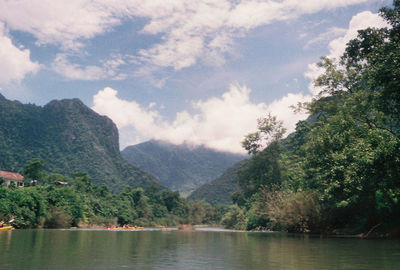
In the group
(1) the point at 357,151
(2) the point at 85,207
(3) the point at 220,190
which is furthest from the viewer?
(3) the point at 220,190

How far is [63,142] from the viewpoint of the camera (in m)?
157

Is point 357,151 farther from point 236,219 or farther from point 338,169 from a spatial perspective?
point 236,219

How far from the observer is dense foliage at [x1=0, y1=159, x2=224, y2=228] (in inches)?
1817

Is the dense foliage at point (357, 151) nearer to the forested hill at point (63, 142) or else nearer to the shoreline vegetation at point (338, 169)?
the shoreline vegetation at point (338, 169)

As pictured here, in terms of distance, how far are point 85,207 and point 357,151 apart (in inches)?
2233

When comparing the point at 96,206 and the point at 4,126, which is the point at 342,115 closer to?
the point at 96,206

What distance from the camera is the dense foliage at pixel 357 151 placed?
20.0 m

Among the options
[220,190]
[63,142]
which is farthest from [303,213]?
[63,142]

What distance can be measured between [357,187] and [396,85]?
7.82m

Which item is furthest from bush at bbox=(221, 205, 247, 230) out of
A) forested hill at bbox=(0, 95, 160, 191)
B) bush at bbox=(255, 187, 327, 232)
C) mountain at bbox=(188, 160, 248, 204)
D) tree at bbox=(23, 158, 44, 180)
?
mountain at bbox=(188, 160, 248, 204)

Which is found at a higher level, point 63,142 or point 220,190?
point 63,142

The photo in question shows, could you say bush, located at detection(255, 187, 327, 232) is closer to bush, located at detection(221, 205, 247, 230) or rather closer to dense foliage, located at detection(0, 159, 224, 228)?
bush, located at detection(221, 205, 247, 230)

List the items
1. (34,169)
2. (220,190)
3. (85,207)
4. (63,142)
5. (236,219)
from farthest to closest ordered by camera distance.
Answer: (220,190) < (63,142) < (34,169) < (236,219) < (85,207)

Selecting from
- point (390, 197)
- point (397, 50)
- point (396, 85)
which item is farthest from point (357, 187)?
point (397, 50)
